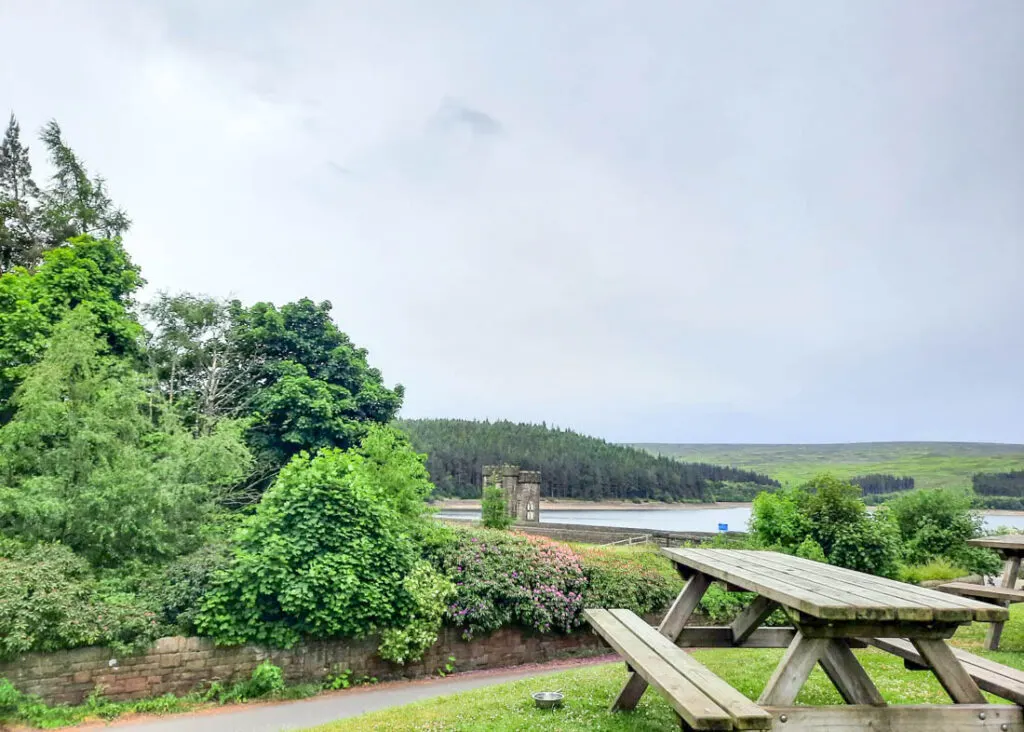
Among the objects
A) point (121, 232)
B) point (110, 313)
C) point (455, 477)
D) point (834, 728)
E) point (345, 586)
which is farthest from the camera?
point (455, 477)

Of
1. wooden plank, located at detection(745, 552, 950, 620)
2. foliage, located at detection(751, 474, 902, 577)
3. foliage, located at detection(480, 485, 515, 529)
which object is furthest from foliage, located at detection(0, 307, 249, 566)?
foliage, located at detection(751, 474, 902, 577)

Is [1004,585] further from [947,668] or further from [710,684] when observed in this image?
[710,684]

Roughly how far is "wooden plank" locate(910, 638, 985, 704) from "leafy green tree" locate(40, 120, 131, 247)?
2237cm

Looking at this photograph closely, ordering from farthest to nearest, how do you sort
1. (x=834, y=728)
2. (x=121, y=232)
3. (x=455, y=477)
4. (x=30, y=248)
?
(x=455, y=477) < (x=121, y=232) < (x=30, y=248) < (x=834, y=728)

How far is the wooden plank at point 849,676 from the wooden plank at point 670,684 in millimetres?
853

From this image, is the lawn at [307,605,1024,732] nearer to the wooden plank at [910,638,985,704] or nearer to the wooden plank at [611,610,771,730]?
the wooden plank at [611,610,771,730]

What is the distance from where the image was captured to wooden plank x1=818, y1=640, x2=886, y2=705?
3420mm

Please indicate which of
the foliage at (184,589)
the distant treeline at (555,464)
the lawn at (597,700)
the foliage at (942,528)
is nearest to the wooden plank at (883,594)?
the lawn at (597,700)

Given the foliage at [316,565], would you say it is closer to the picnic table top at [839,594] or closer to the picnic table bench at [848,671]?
the picnic table top at [839,594]

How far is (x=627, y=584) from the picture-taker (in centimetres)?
1192

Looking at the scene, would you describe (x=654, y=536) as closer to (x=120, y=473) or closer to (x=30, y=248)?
A: (x=120, y=473)

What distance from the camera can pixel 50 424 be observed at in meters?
9.65

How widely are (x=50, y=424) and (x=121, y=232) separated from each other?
14.7 meters

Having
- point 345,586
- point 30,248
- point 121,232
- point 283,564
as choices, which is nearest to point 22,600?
point 283,564
